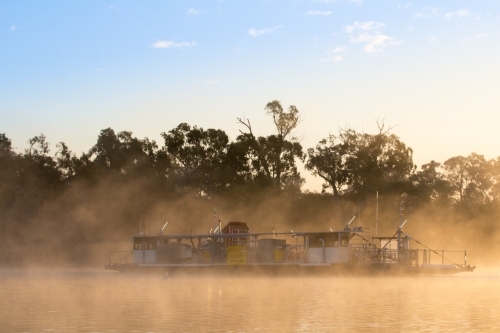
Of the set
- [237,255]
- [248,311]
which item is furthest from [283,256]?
[248,311]

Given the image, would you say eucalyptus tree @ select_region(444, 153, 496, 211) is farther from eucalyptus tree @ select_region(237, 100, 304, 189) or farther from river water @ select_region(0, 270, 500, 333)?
river water @ select_region(0, 270, 500, 333)

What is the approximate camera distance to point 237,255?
6038 centimetres

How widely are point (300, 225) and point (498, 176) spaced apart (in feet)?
137

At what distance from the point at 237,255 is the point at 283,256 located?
387cm

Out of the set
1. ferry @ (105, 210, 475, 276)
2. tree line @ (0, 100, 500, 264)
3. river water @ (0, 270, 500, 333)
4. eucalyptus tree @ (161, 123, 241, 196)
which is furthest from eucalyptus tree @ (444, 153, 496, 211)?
river water @ (0, 270, 500, 333)

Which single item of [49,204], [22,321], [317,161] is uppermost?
[317,161]

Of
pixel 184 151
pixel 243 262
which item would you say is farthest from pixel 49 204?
pixel 243 262

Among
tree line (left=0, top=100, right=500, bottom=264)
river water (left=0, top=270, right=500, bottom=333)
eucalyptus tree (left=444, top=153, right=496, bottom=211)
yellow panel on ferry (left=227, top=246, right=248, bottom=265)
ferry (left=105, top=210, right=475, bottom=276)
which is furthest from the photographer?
eucalyptus tree (left=444, top=153, right=496, bottom=211)

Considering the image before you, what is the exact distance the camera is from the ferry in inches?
2221

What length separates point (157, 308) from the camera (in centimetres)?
2611

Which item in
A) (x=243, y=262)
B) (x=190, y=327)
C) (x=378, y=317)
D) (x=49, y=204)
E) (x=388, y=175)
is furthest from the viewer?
(x=388, y=175)

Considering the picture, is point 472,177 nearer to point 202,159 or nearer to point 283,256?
point 202,159

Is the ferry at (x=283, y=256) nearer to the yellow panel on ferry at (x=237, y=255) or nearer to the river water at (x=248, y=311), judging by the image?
the yellow panel on ferry at (x=237, y=255)

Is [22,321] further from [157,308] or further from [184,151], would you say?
[184,151]
